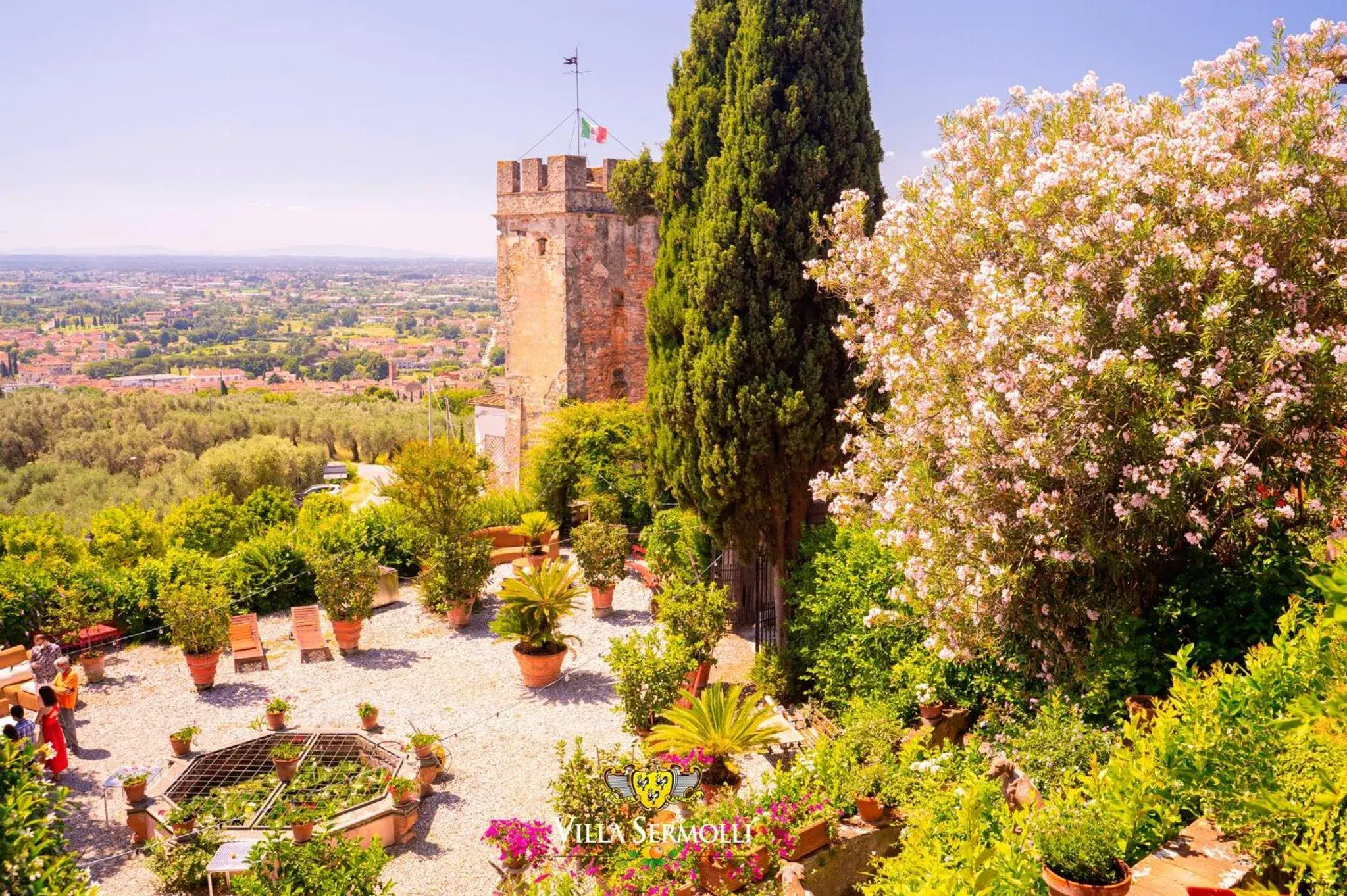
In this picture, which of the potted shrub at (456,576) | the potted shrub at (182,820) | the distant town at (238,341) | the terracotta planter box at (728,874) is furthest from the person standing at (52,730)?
the distant town at (238,341)

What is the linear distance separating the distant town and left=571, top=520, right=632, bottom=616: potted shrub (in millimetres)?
38953

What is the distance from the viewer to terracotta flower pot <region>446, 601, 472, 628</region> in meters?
14.2

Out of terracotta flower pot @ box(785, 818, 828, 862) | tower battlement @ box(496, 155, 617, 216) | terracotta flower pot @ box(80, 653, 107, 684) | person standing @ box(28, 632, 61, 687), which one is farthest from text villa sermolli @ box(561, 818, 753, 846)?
tower battlement @ box(496, 155, 617, 216)

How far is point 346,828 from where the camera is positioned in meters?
7.84

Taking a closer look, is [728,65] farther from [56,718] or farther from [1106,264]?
A: [56,718]

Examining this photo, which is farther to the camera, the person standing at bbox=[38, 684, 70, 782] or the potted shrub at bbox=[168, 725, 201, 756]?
the potted shrub at bbox=[168, 725, 201, 756]

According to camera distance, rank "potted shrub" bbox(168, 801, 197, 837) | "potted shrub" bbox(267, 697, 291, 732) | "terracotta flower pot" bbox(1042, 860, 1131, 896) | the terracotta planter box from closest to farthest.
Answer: "terracotta flower pot" bbox(1042, 860, 1131, 896) → the terracotta planter box → "potted shrub" bbox(168, 801, 197, 837) → "potted shrub" bbox(267, 697, 291, 732)

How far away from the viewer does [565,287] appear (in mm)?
20438

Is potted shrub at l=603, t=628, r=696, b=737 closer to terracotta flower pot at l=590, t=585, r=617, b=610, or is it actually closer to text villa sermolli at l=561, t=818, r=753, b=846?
text villa sermolli at l=561, t=818, r=753, b=846

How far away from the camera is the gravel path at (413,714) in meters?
8.27

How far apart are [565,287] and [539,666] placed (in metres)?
10.9

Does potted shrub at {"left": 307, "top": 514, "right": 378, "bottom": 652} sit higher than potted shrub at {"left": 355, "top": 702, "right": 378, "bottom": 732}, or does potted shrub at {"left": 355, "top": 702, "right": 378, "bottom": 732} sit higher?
potted shrub at {"left": 307, "top": 514, "right": 378, "bottom": 652}

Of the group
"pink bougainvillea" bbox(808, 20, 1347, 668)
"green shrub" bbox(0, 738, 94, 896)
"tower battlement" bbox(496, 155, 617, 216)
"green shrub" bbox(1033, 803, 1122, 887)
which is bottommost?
"green shrub" bbox(1033, 803, 1122, 887)

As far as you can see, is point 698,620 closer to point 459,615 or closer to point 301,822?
point 301,822
